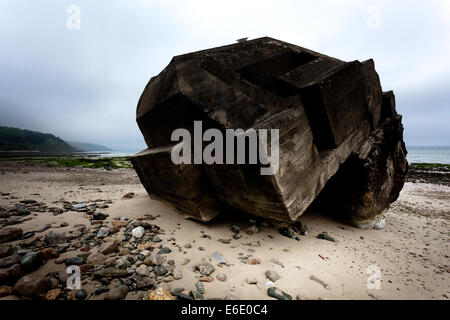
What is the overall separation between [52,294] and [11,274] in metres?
0.59

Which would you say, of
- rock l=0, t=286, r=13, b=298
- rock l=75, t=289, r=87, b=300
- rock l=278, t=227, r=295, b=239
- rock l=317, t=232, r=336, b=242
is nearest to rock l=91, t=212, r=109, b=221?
rock l=0, t=286, r=13, b=298

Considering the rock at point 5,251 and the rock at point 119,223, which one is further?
the rock at point 119,223

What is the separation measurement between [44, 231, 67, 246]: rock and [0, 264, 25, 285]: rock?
32.0 inches

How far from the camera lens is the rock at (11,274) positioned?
2.11 meters

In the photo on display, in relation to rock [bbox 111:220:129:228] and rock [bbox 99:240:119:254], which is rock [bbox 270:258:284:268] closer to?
rock [bbox 99:240:119:254]

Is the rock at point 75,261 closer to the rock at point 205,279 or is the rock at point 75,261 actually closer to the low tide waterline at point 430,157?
the rock at point 205,279

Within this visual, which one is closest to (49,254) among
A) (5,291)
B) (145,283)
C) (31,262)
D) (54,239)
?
(31,262)

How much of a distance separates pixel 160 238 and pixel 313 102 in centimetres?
379

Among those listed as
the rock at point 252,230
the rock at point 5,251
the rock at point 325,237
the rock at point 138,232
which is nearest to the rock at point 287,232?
the rock at point 252,230

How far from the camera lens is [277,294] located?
8.00ft
